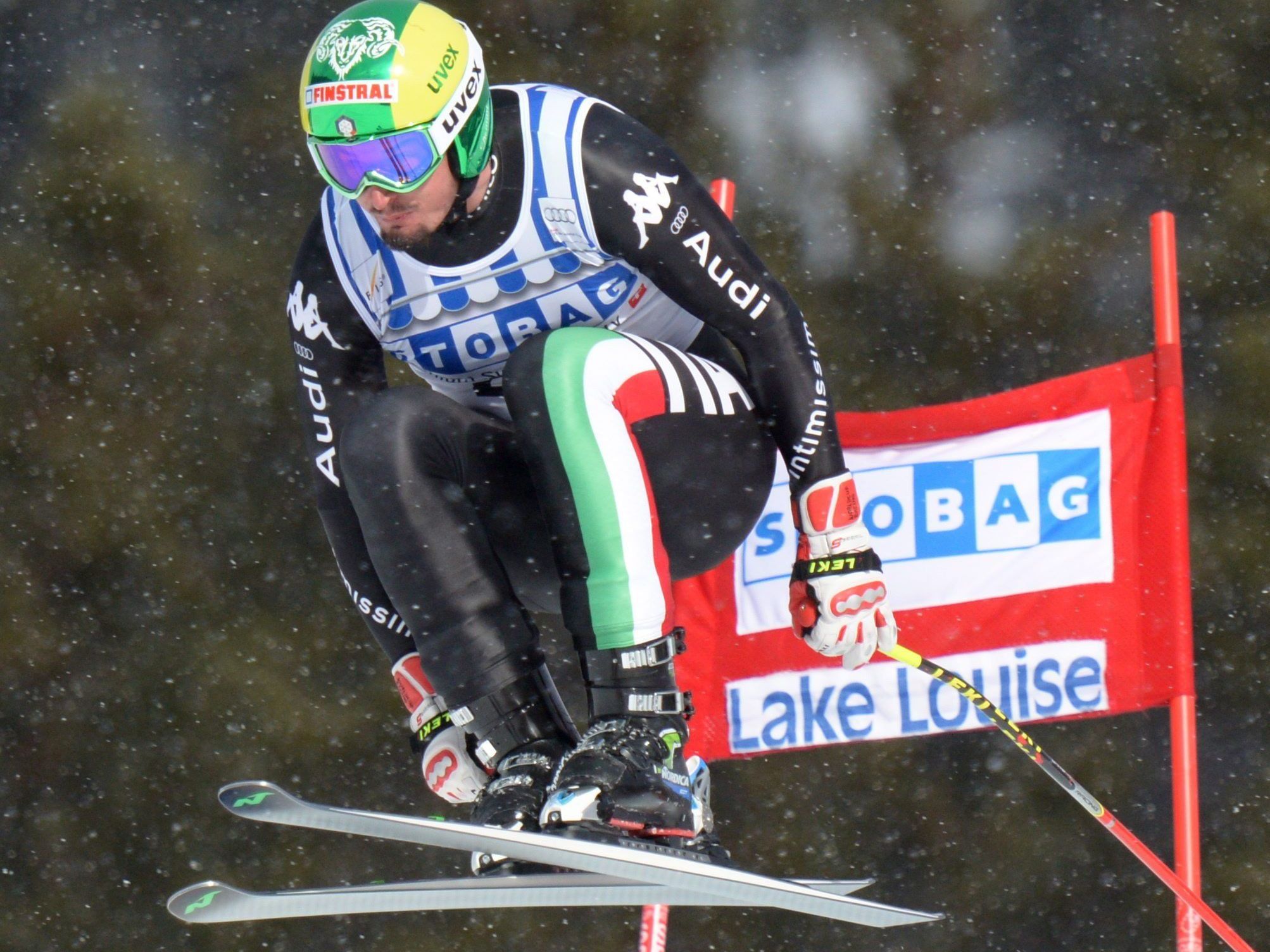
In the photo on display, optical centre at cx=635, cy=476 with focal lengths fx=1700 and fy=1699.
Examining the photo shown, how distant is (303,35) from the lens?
8.46 metres

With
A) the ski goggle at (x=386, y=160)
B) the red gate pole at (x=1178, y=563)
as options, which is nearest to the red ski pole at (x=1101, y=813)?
the red gate pole at (x=1178, y=563)

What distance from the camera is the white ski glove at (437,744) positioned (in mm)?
2336

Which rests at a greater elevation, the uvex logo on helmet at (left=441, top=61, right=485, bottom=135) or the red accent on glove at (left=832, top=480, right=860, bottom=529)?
the uvex logo on helmet at (left=441, top=61, right=485, bottom=135)

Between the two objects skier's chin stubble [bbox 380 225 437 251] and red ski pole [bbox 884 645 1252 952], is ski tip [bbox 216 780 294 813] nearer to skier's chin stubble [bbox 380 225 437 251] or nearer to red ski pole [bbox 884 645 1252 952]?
skier's chin stubble [bbox 380 225 437 251]

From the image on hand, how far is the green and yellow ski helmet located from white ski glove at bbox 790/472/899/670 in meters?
0.67

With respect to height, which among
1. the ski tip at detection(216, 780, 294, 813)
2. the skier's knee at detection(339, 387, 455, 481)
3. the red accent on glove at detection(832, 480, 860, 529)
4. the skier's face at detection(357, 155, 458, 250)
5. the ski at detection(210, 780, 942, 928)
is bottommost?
the ski at detection(210, 780, 942, 928)

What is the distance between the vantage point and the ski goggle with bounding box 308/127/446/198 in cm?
218

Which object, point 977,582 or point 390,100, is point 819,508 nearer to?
point 390,100

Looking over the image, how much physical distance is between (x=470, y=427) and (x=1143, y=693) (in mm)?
1795

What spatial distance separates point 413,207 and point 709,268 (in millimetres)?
402

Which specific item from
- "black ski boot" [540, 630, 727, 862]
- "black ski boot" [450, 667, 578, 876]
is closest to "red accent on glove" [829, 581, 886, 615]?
"black ski boot" [540, 630, 727, 862]

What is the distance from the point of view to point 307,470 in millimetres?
7719

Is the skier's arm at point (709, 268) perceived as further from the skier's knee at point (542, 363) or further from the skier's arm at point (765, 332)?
the skier's knee at point (542, 363)

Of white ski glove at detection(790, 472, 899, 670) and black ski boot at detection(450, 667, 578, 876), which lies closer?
black ski boot at detection(450, 667, 578, 876)
